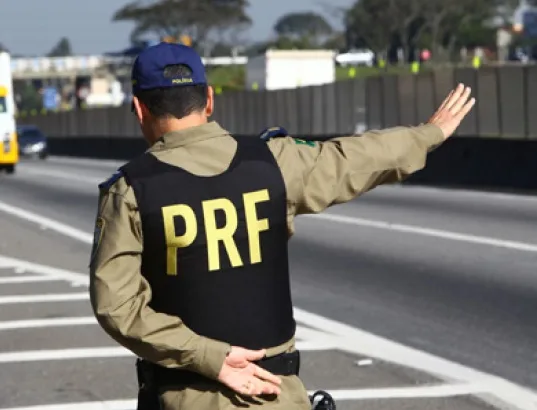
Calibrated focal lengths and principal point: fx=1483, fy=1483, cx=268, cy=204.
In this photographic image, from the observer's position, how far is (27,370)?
32.9 ft

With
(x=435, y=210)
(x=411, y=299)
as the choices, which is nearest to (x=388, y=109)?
(x=435, y=210)

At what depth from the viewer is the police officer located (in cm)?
418

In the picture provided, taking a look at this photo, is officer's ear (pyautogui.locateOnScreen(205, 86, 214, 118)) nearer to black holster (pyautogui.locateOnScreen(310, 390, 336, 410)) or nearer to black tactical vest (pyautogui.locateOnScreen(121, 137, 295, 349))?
black tactical vest (pyautogui.locateOnScreen(121, 137, 295, 349))

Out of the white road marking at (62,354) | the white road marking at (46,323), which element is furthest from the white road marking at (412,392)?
the white road marking at (46,323)

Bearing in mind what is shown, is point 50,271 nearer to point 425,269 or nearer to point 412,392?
point 425,269

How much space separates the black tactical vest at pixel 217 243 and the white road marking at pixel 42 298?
9.52 metres

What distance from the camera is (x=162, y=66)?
4277 millimetres

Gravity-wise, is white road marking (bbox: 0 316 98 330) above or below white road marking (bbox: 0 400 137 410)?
below

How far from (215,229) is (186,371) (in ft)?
1.39

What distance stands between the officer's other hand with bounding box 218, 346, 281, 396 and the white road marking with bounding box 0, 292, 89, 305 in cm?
957

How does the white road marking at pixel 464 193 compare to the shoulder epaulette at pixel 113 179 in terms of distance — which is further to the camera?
the white road marking at pixel 464 193

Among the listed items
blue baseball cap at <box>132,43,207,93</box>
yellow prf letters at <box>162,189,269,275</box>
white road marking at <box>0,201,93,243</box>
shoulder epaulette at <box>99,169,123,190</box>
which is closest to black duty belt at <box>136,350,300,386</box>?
yellow prf letters at <box>162,189,269,275</box>

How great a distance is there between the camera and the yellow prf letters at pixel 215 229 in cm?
420

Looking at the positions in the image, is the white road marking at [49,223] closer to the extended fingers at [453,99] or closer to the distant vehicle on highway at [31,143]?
the extended fingers at [453,99]
